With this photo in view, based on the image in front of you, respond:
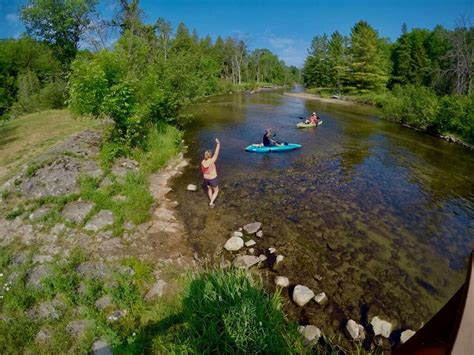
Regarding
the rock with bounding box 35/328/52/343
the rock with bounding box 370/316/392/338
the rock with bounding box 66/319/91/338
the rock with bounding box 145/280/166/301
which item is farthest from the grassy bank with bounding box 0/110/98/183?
the rock with bounding box 370/316/392/338

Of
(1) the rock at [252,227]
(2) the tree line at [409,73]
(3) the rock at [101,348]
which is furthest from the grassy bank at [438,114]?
(3) the rock at [101,348]

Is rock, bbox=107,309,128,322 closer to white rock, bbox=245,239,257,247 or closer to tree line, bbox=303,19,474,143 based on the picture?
white rock, bbox=245,239,257,247

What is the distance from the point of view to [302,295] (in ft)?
23.6

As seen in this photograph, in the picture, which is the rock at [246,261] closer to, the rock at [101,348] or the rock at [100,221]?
the rock at [101,348]

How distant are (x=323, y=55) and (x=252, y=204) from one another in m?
79.1

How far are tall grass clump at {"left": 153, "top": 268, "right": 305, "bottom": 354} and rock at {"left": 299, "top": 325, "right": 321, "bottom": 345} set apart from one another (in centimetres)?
44

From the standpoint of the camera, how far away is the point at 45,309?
20.7ft

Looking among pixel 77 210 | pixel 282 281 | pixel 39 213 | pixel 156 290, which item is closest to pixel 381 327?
pixel 282 281

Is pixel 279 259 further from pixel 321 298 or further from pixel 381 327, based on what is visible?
pixel 381 327

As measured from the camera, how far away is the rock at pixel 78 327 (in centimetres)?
578

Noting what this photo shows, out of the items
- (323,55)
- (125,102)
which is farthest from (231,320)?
(323,55)

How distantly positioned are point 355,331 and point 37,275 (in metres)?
7.63

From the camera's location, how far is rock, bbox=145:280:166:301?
691 cm

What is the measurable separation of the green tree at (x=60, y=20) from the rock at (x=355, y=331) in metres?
40.1
